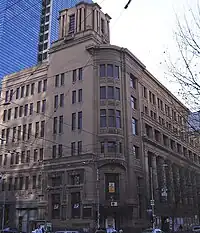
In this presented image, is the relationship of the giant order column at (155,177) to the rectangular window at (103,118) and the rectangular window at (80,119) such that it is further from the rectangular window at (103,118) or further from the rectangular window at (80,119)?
the rectangular window at (80,119)

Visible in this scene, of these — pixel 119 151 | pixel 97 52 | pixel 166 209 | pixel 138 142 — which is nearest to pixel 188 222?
pixel 166 209

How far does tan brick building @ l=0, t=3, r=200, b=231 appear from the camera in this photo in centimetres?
4566

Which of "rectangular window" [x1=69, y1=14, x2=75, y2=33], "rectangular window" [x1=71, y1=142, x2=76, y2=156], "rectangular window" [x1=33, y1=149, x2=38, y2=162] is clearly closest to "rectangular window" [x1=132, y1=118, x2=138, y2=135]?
"rectangular window" [x1=71, y1=142, x2=76, y2=156]

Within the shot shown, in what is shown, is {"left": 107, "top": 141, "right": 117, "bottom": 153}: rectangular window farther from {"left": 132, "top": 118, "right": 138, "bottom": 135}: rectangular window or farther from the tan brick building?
{"left": 132, "top": 118, "right": 138, "bottom": 135}: rectangular window

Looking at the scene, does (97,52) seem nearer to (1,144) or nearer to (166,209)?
(1,144)

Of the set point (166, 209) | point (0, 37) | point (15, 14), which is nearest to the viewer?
point (15, 14)

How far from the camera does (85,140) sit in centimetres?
4781

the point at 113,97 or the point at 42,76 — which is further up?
the point at 42,76

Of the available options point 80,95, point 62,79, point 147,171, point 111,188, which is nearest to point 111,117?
point 80,95

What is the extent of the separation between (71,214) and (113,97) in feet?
56.6

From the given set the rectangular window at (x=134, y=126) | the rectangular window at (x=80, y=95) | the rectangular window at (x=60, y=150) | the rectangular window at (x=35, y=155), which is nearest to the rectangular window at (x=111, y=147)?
the rectangular window at (x=134, y=126)

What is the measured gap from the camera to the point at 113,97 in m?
49.5

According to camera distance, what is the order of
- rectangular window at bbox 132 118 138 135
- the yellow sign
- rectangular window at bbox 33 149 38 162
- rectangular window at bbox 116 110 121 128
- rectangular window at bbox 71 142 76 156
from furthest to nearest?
rectangular window at bbox 33 149 38 162 → rectangular window at bbox 132 118 138 135 → rectangular window at bbox 116 110 121 128 → rectangular window at bbox 71 142 76 156 → the yellow sign

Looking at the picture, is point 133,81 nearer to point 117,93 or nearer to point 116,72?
point 116,72
